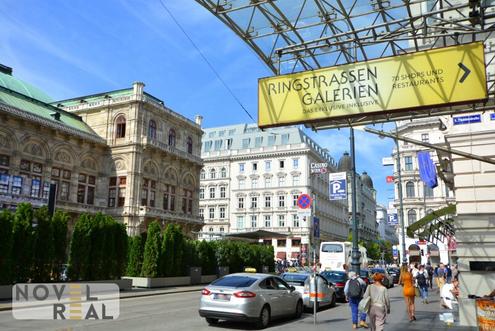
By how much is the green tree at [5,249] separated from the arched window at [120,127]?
115 feet

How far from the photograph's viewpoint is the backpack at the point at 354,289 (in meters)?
13.2

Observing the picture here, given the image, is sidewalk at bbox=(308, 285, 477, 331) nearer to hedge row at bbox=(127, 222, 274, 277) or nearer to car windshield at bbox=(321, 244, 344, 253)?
hedge row at bbox=(127, 222, 274, 277)

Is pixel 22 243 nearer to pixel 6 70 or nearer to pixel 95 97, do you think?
pixel 6 70

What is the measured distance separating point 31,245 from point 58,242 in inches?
75.2

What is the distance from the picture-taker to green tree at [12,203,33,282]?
20.6 metres

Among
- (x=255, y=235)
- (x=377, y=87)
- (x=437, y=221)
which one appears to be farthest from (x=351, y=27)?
(x=255, y=235)

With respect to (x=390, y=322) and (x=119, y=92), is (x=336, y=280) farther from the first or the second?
(x=119, y=92)

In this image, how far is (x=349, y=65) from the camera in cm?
952

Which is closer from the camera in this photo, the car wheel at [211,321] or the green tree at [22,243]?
the car wheel at [211,321]

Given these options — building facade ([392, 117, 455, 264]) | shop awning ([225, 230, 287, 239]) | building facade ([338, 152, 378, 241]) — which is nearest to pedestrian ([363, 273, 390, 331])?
shop awning ([225, 230, 287, 239])

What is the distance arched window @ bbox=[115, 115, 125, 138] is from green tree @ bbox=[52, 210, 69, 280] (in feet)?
105

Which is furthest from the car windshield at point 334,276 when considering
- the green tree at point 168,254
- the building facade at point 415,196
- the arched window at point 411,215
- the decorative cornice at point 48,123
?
the arched window at point 411,215

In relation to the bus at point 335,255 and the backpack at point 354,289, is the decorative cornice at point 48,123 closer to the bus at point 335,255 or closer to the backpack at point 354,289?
the bus at point 335,255

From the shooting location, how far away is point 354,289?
13.3m
